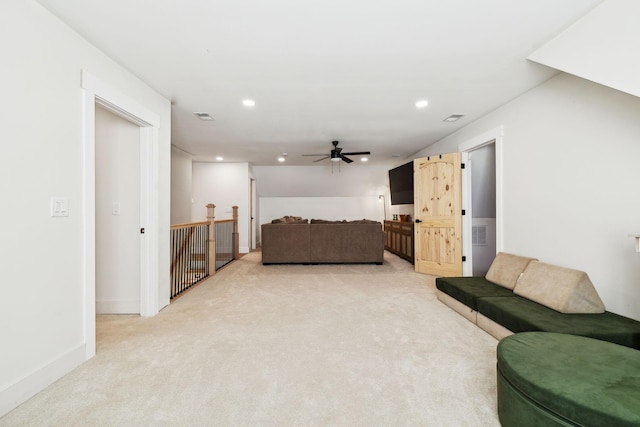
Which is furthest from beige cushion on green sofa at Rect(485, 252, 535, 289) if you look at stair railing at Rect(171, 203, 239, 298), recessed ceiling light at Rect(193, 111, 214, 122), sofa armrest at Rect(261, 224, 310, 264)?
recessed ceiling light at Rect(193, 111, 214, 122)

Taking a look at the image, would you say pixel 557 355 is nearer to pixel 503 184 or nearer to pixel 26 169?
pixel 503 184

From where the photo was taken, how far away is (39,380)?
170 centimetres

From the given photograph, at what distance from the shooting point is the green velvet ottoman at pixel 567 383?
1.07 metres

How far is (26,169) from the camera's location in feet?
5.42

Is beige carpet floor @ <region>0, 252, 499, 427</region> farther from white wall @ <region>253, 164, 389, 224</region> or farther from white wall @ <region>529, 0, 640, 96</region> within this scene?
white wall @ <region>253, 164, 389, 224</region>

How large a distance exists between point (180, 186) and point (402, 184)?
16.3 feet

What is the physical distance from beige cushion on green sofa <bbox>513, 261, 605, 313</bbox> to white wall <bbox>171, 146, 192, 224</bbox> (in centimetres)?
596

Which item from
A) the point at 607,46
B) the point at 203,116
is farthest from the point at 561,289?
the point at 203,116

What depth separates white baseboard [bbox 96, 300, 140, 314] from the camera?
296 cm

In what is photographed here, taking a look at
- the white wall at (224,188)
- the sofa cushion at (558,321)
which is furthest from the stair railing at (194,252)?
the sofa cushion at (558,321)

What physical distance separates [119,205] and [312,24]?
103 inches

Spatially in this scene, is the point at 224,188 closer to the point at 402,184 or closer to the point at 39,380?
the point at 402,184

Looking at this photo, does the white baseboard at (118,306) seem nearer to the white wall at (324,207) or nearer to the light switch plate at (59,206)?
the light switch plate at (59,206)

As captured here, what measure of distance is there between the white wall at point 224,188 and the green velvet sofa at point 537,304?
214 inches
